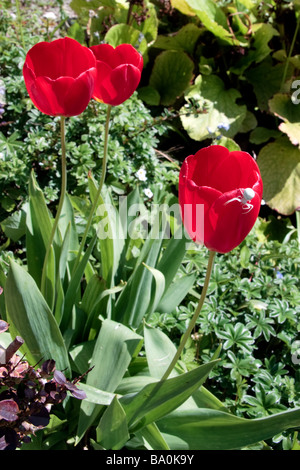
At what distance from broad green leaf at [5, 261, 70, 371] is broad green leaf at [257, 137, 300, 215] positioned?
1.75 metres

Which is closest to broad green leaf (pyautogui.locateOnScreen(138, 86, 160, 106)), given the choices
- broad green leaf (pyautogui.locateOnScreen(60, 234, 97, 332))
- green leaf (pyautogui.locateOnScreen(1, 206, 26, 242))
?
green leaf (pyautogui.locateOnScreen(1, 206, 26, 242))

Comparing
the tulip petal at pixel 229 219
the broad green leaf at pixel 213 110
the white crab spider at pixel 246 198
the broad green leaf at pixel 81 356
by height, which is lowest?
the broad green leaf at pixel 81 356

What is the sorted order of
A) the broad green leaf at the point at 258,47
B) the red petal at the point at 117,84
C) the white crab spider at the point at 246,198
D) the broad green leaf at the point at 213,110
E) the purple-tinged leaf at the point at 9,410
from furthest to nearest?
1. the broad green leaf at the point at 258,47
2. the broad green leaf at the point at 213,110
3. the red petal at the point at 117,84
4. the purple-tinged leaf at the point at 9,410
5. the white crab spider at the point at 246,198

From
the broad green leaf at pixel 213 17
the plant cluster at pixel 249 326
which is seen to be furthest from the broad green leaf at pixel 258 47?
the plant cluster at pixel 249 326

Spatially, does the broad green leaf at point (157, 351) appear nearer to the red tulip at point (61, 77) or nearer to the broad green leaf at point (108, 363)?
the broad green leaf at point (108, 363)

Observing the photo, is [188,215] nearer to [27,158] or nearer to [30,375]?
[30,375]

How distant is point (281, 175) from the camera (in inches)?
109

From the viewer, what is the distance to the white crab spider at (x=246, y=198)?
792mm

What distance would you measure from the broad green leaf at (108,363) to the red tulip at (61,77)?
57 centimetres

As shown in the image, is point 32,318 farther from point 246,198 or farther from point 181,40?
point 181,40

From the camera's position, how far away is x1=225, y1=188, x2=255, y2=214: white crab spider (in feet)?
2.60

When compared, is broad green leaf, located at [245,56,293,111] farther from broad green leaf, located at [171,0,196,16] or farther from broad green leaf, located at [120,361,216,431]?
broad green leaf, located at [120,361,216,431]

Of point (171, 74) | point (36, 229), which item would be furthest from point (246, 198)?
point (171, 74)
